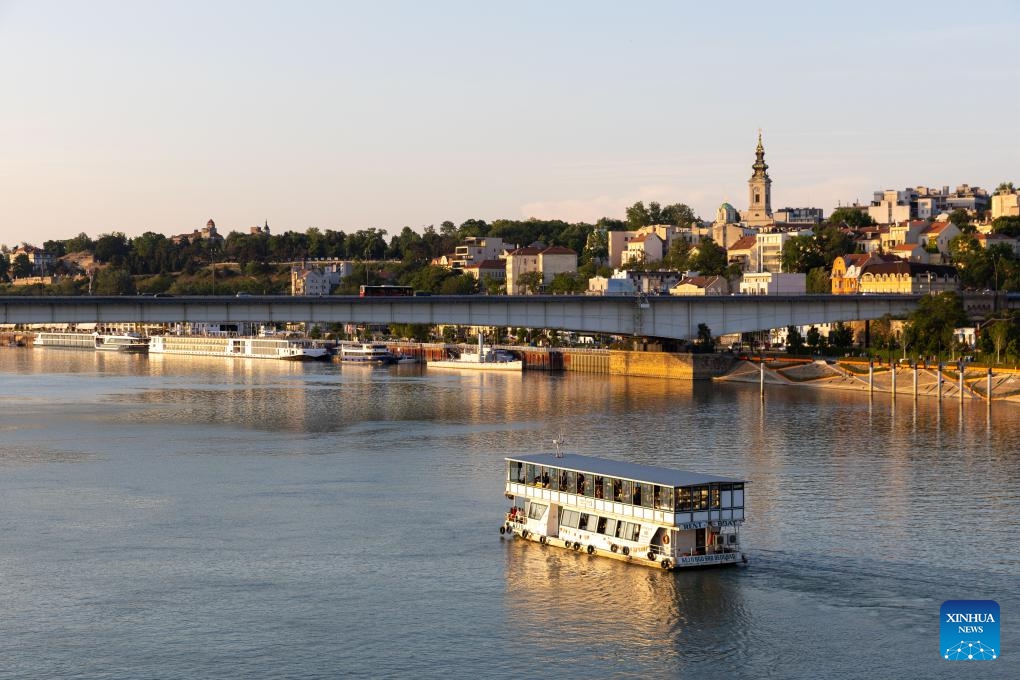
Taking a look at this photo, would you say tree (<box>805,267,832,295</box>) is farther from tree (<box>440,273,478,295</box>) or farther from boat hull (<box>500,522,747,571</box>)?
boat hull (<box>500,522,747,571</box>)

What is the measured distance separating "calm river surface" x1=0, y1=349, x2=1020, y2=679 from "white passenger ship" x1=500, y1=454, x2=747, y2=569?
63 cm

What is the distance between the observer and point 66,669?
101 ft

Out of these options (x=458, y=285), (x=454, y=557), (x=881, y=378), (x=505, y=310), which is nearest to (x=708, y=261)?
(x=458, y=285)

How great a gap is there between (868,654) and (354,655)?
10800 millimetres

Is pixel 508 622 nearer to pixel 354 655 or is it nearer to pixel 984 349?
pixel 354 655

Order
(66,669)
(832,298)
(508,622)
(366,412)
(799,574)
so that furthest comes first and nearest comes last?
(832,298), (366,412), (799,574), (508,622), (66,669)

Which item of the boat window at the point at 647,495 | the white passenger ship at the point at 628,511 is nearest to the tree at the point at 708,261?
the white passenger ship at the point at 628,511

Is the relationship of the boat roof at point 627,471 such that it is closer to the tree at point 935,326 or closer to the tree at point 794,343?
the tree at point 935,326

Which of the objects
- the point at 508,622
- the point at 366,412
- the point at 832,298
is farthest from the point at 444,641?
the point at 832,298

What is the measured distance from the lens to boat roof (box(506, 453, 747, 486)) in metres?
38.5

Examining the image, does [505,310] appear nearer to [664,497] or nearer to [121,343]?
[664,497]

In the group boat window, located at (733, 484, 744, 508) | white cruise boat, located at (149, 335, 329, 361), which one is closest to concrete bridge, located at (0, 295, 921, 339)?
white cruise boat, located at (149, 335, 329, 361)

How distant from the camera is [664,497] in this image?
124 feet

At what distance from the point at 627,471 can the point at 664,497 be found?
311cm
